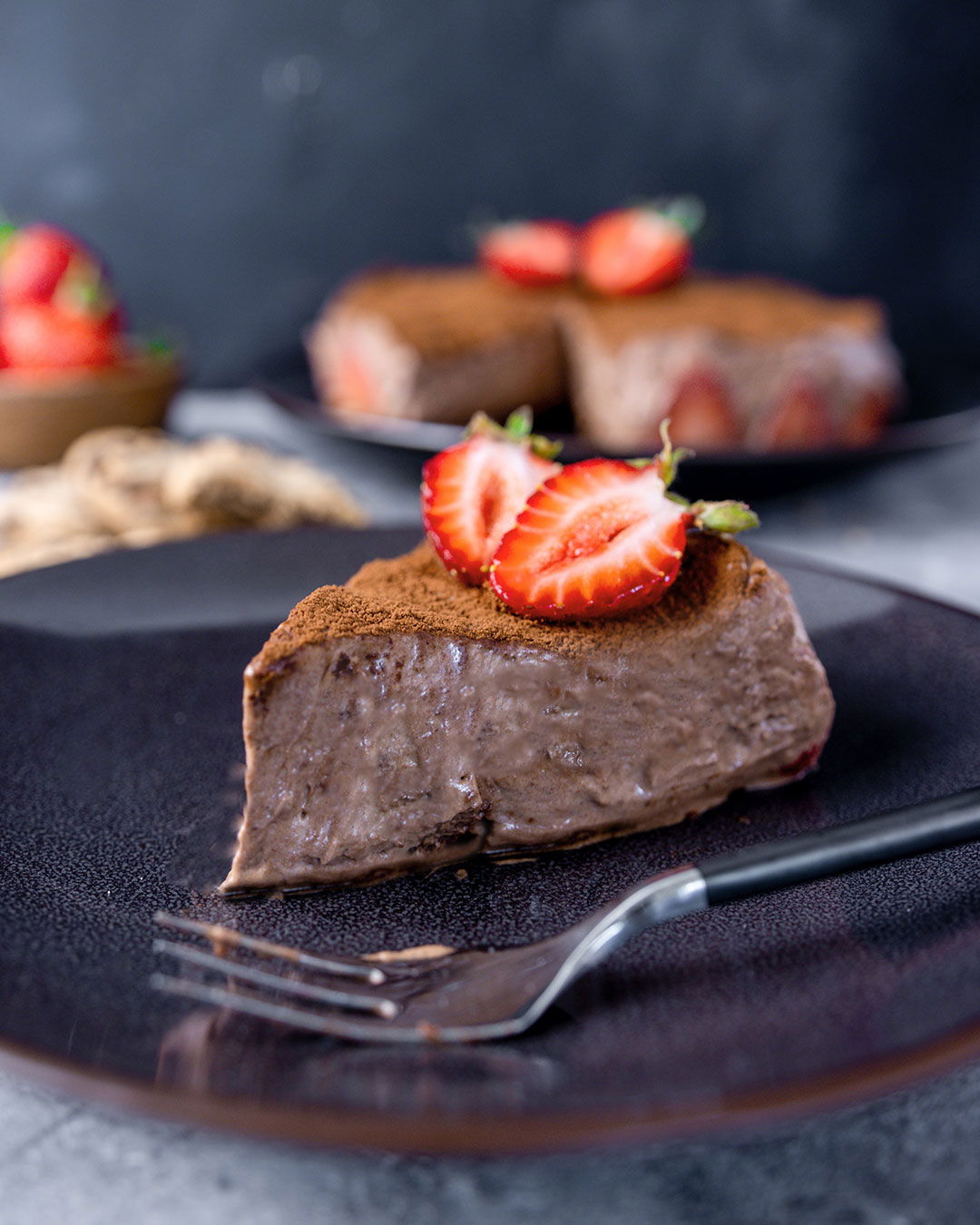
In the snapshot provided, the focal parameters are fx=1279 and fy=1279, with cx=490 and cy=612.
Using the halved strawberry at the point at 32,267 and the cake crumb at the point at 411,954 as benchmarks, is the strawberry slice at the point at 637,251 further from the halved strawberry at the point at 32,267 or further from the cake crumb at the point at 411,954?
the cake crumb at the point at 411,954

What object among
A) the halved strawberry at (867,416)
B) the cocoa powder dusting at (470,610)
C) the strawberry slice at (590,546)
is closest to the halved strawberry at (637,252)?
the halved strawberry at (867,416)

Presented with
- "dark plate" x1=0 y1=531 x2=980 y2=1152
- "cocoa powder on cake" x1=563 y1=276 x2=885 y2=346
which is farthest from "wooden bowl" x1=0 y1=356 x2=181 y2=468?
"dark plate" x1=0 y1=531 x2=980 y2=1152

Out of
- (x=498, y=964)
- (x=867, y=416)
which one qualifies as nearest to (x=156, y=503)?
(x=498, y=964)

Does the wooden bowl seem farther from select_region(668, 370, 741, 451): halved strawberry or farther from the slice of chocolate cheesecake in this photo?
the slice of chocolate cheesecake

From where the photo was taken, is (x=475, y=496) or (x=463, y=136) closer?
(x=475, y=496)

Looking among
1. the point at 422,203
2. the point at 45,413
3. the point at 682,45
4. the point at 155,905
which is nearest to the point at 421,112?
the point at 422,203

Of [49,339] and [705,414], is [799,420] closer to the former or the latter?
[705,414]

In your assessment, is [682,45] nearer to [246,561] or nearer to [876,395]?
[876,395]
